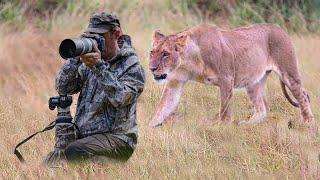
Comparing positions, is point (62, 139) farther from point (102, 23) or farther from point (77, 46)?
point (77, 46)

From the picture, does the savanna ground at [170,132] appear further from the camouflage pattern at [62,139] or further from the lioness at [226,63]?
the lioness at [226,63]

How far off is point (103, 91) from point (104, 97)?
7 centimetres

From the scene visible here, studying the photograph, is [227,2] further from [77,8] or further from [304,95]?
[304,95]

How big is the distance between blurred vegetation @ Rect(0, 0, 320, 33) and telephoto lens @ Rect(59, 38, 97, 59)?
9.68 metres

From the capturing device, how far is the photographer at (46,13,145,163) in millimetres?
5328

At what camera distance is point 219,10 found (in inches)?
693

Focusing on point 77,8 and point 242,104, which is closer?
point 242,104

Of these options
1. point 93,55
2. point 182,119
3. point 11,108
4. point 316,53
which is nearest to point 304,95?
point 182,119

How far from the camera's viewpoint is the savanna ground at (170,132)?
221 inches

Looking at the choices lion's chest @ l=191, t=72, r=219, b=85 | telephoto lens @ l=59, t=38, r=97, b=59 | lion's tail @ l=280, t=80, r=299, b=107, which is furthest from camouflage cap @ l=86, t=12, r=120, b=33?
lion's tail @ l=280, t=80, r=299, b=107

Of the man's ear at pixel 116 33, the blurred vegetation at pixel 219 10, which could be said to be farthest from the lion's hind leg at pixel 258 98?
the blurred vegetation at pixel 219 10

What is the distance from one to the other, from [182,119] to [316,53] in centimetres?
522

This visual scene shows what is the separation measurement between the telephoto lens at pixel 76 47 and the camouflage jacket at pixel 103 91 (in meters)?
0.38

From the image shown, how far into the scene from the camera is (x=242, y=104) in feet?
32.7
